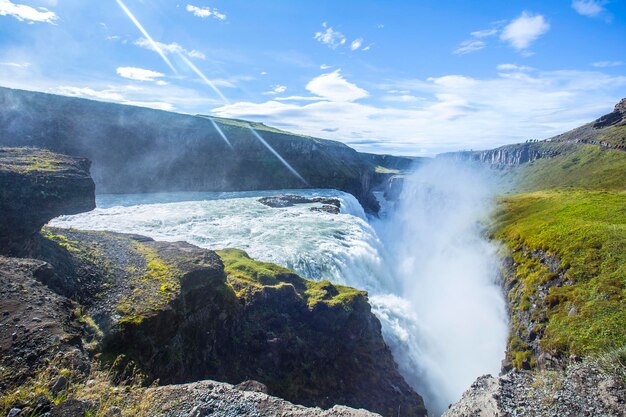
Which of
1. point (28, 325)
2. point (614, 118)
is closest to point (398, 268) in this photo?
point (28, 325)

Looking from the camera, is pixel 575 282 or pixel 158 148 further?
pixel 158 148

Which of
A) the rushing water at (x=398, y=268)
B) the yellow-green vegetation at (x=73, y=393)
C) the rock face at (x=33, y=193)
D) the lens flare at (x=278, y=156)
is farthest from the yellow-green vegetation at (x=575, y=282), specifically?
the lens flare at (x=278, y=156)

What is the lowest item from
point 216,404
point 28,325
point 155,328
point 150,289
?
point 155,328

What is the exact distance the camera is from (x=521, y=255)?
40.9 metres

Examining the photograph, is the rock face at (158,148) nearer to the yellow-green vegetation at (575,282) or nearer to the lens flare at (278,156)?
the lens flare at (278,156)

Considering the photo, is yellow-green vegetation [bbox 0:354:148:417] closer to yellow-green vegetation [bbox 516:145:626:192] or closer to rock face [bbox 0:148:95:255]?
rock face [bbox 0:148:95:255]

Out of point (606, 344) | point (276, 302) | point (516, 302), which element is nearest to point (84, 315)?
point (276, 302)

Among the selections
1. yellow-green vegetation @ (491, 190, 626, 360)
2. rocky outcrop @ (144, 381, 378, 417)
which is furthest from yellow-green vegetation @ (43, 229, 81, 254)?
yellow-green vegetation @ (491, 190, 626, 360)

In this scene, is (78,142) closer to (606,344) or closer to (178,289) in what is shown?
(178,289)

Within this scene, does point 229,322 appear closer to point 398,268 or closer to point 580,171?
point 398,268

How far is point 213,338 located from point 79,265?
8705 mm

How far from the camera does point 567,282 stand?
28453 millimetres

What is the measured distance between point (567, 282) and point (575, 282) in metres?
0.90

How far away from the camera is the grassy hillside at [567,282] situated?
2145 centimetres
